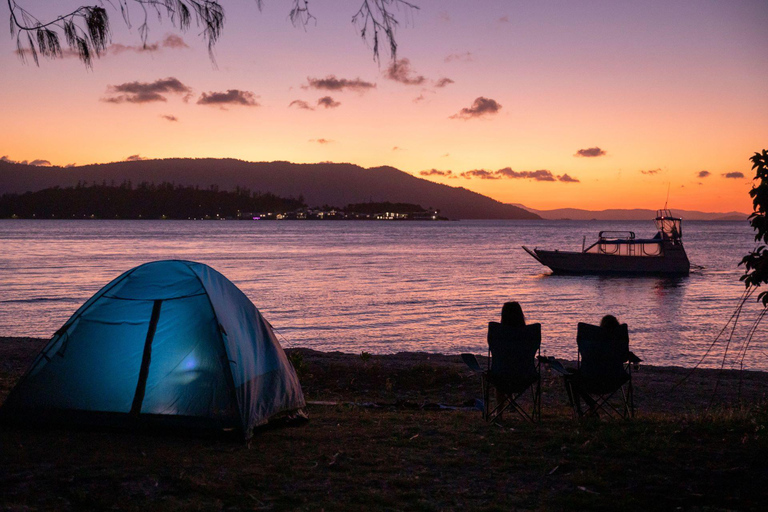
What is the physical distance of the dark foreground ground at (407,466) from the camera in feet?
14.2

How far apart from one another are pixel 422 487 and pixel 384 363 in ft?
24.1

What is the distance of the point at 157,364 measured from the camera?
20.9ft

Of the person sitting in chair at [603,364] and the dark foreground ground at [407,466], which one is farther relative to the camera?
the person sitting in chair at [603,364]

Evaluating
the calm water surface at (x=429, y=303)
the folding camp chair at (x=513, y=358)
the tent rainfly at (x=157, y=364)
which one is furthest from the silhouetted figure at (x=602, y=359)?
the calm water surface at (x=429, y=303)

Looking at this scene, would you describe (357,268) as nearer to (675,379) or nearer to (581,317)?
(581,317)

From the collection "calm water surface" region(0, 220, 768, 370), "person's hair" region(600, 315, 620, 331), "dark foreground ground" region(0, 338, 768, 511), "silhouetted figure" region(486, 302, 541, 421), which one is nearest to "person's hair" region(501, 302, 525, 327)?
"silhouetted figure" region(486, 302, 541, 421)

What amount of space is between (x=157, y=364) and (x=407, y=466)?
281cm

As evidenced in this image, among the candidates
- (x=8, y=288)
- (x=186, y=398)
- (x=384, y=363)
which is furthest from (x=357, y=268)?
(x=186, y=398)

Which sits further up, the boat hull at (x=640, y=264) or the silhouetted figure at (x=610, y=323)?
the silhouetted figure at (x=610, y=323)

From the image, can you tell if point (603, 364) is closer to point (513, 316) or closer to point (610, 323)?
point (610, 323)

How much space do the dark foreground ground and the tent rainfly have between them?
23cm

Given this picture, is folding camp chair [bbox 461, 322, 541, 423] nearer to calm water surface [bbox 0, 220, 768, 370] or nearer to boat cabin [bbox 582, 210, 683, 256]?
calm water surface [bbox 0, 220, 768, 370]

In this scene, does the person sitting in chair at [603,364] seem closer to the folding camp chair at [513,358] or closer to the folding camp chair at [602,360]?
the folding camp chair at [602,360]

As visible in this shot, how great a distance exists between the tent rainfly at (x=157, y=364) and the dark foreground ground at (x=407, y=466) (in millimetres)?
233
